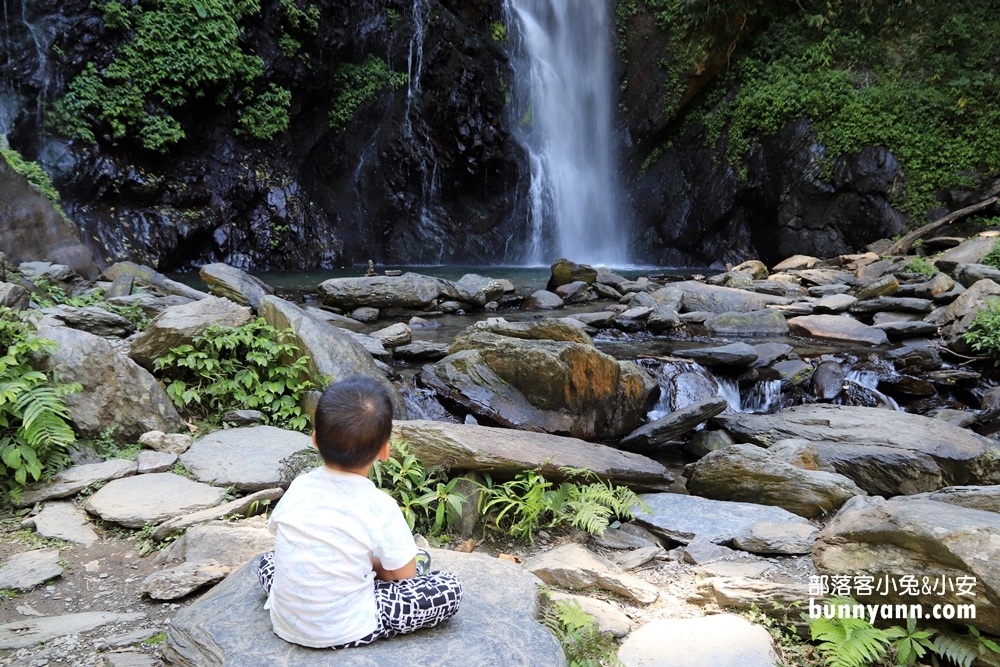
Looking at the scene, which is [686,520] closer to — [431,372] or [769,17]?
[431,372]

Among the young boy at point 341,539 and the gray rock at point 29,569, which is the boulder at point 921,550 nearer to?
the young boy at point 341,539

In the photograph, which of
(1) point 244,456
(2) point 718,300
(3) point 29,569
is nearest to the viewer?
(3) point 29,569

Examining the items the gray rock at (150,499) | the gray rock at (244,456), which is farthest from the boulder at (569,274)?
the gray rock at (150,499)

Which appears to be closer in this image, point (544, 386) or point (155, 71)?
point (544, 386)

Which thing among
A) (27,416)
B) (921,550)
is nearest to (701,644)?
(921,550)

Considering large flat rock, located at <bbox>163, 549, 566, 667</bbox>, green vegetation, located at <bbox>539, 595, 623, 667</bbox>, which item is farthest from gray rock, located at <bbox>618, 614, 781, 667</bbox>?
large flat rock, located at <bbox>163, 549, 566, 667</bbox>

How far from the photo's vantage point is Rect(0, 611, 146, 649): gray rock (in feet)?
7.56

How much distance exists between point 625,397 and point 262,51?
49.4ft

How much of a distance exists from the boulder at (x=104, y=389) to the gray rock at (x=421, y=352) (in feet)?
9.28

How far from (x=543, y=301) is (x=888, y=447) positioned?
645 centimetres

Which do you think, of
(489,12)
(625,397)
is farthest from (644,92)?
(625,397)

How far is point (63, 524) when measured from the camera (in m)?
3.33

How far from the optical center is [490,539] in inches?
146

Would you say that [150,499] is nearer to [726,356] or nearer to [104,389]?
[104,389]
